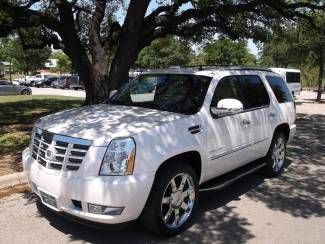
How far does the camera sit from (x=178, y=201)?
4.85m

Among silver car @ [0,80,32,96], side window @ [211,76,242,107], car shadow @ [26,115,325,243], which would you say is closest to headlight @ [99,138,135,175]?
car shadow @ [26,115,325,243]

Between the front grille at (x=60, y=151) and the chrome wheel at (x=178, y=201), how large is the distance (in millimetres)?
969

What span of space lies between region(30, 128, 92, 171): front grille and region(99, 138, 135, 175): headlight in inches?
8.7

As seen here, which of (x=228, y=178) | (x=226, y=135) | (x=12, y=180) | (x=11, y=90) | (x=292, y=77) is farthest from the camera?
(x=11, y=90)

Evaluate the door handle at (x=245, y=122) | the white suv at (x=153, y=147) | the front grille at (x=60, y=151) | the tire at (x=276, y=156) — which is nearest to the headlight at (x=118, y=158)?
the white suv at (x=153, y=147)

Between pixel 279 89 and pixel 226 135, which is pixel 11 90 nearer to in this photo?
pixel 279 89

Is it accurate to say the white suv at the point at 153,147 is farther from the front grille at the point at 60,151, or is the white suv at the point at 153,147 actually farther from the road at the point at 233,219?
the road at the point at 233,219

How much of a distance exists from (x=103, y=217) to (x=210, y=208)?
190 cm

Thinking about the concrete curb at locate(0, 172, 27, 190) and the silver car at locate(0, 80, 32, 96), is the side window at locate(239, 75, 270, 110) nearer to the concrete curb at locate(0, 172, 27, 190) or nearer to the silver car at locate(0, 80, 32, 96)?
the concrete curb at locate(0, 172, 27, 190)

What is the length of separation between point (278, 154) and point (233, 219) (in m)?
2.36

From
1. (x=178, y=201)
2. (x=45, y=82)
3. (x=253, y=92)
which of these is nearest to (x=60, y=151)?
(x=178, y=201)

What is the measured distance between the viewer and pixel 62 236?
183 inches

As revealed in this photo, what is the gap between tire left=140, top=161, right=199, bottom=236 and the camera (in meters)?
4.47

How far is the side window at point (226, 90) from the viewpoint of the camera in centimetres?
559
